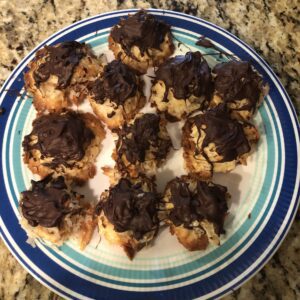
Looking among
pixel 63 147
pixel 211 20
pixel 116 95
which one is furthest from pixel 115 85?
pixel 211 20

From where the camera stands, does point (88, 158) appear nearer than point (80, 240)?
No

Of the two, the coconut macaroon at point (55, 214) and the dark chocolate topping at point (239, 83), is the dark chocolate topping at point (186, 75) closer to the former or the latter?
the dark chocolate topping at point (239, 83)

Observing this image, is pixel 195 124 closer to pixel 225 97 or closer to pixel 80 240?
pixel 225 97

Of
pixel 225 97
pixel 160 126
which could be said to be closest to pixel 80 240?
pixel 160 126

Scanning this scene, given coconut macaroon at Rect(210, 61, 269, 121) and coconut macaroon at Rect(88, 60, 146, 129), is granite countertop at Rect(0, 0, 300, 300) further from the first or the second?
coconut macaroon at Rect(88, 60, 146, 129)

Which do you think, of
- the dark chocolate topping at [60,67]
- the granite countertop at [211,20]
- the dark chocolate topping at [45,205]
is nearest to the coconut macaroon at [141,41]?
the dark chocolate topping at [60,67]

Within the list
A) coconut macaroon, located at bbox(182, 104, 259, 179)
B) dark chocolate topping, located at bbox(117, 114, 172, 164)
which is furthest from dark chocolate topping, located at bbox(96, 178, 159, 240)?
coconut macaroon, located at bbox(182, 104, 259, 179)
